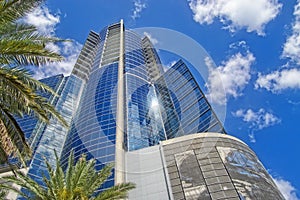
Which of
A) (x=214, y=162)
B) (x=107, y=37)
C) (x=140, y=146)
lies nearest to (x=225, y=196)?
(x=214, y=162)

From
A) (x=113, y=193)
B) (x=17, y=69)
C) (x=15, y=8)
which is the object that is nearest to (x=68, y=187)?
(x=113, y=193)

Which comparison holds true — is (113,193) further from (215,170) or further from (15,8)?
(215,170)

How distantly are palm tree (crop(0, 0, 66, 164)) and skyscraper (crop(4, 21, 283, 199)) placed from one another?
11384 mm

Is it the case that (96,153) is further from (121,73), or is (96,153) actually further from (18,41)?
(18,41)

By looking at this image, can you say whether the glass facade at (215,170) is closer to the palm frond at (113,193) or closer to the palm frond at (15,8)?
the palm frond at (113,193)

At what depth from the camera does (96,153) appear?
127ft

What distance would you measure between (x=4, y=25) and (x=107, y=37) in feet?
295

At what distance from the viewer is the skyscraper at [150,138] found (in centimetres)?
2825

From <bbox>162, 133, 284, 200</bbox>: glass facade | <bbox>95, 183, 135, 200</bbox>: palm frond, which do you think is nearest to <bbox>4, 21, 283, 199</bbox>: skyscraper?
<bbox>162, 133, 284, 200</bbox>: glass facade

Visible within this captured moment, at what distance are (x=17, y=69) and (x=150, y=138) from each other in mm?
36500

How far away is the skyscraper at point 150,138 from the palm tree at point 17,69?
37.4 ft

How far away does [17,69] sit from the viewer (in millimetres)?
7926

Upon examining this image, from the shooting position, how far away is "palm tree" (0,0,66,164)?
7344 mm

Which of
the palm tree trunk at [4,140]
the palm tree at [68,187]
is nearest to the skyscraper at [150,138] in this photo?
the palm tree at [68,187]
